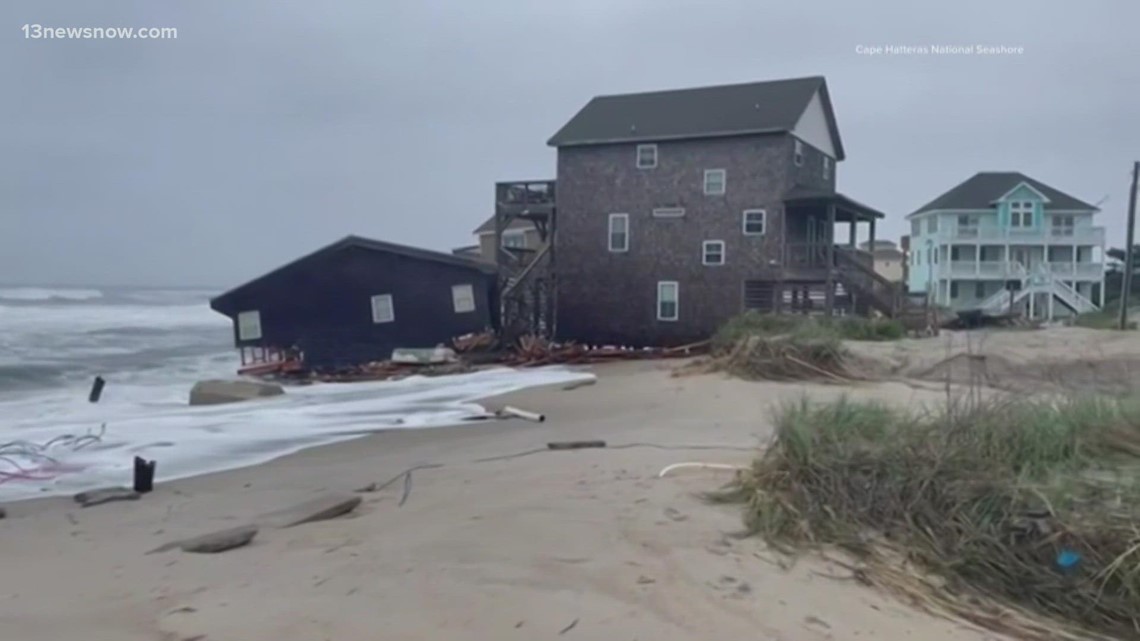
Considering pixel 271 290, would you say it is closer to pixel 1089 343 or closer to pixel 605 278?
pixel 605 278

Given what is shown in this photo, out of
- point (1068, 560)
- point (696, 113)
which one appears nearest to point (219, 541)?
point (1068, 560)

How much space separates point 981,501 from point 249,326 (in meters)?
26.3

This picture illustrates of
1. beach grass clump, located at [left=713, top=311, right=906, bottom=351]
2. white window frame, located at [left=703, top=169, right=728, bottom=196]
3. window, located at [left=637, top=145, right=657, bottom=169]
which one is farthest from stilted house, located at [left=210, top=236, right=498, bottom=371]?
beach grass clump, located at [left=713, top=311, right=906, bottom=351]

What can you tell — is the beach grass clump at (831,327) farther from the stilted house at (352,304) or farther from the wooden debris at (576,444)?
the wooden debris at (576,444)

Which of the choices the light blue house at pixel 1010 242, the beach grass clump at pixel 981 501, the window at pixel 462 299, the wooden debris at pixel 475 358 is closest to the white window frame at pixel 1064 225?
the light blue house at pixel 1010 242

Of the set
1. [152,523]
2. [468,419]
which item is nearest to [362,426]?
[468,419]

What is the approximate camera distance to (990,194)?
49250 mm

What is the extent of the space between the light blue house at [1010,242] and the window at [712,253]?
2048 centimetres

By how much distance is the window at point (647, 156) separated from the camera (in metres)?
31.2

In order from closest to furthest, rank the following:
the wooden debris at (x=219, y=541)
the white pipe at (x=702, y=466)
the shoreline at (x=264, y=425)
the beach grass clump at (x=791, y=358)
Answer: the wooden debris at (x=219, y=541) → the white pipe at (x=702, y=466) → the shoreline at (x=264, y=425) → the beach grass clump at (x=791, y=358)

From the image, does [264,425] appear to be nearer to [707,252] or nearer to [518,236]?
[707,252]

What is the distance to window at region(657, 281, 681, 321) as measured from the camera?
31.0 m

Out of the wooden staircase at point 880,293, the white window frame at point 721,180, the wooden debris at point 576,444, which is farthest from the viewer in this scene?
the white window frame at point 721,180

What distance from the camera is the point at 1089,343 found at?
17.1 metres
